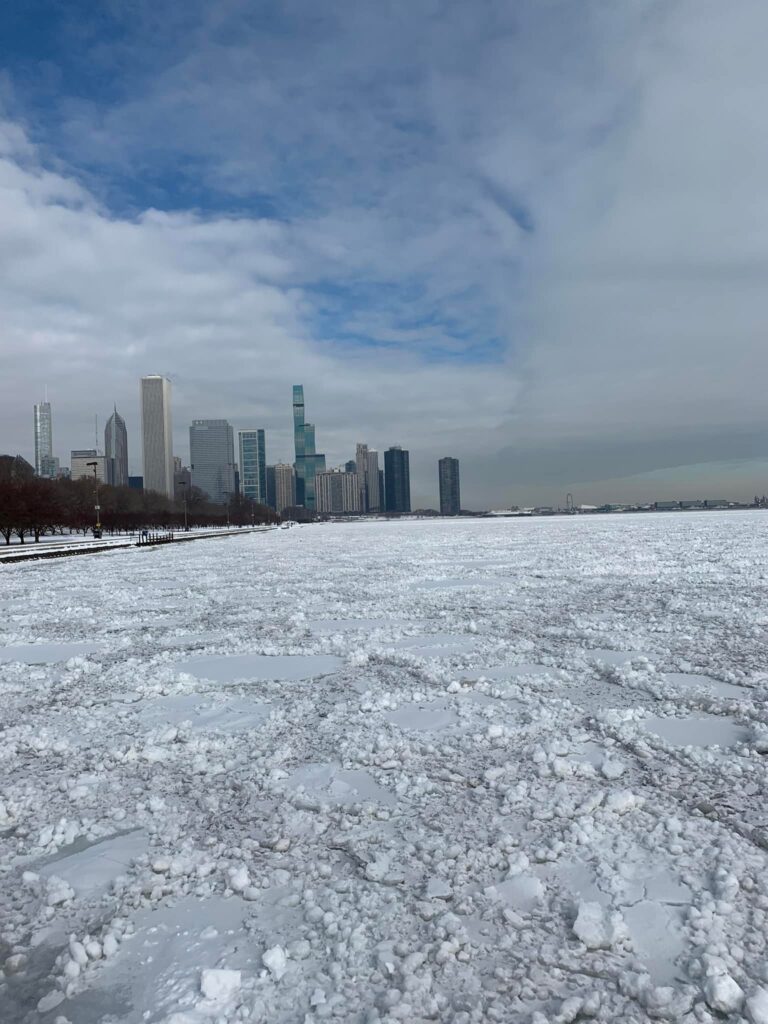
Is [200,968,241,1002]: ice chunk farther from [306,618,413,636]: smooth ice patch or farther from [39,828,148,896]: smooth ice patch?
[306,618,413,636]: smooth ice patch

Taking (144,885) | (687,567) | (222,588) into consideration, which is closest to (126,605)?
(222,588)

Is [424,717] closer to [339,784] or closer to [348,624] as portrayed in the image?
[339,784]

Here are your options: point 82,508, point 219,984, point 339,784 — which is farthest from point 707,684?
point 82,508

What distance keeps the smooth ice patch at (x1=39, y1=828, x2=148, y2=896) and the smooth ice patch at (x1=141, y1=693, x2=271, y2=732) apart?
6.38ft

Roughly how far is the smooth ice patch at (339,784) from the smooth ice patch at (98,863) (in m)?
1.08

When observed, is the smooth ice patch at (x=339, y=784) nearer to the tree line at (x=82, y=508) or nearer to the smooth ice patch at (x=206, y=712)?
the smooth ice patch at (x=206, y=712)

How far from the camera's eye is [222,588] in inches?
678

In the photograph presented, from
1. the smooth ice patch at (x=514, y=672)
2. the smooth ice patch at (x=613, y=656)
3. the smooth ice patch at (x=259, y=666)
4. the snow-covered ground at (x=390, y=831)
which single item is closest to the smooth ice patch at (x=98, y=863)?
the snow-covered ground at (x=390, y=831)

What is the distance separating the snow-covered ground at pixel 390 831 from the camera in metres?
2.66

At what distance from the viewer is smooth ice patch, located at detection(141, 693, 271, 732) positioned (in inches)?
236

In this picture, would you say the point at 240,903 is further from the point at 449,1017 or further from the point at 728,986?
the point at 728,986

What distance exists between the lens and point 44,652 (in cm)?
943

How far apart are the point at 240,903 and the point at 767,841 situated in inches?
106

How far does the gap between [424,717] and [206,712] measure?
6.61 feet
